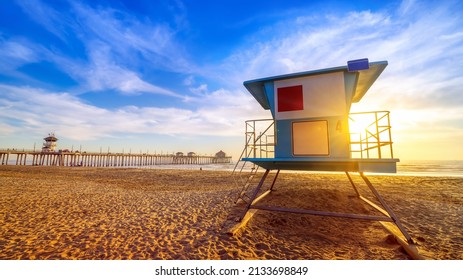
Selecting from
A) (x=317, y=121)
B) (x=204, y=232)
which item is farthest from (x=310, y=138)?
(x=204, y=232)

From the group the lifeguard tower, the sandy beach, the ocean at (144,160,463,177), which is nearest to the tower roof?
the lifeguard tower

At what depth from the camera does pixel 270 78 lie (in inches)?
279

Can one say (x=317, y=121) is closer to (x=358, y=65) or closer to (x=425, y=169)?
(x=358, y=65)

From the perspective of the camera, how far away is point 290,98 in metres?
6.84

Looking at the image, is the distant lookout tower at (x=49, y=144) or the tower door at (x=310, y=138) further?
the distant lookout tower at (x=49, y=144)

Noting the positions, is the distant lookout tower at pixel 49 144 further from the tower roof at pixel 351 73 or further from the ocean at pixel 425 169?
the tower roof at pixel 351 73

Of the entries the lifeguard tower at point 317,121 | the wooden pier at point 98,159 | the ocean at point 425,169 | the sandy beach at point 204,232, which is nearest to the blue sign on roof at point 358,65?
the lifeguard tower at point 317,121

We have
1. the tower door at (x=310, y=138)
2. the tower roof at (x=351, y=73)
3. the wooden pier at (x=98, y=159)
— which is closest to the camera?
the tower roof at (x=351, y=73)

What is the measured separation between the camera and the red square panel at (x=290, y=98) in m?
6.74

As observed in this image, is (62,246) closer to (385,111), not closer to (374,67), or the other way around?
(385,111)

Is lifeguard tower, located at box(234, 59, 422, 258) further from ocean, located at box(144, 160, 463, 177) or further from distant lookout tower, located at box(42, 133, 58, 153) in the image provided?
distant lookout tower, located at box(42, 133, 58, 153)

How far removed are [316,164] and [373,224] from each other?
3413 millimetres

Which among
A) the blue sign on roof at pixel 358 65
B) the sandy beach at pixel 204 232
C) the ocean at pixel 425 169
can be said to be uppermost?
the blue sign on roof at pixel 358 65
